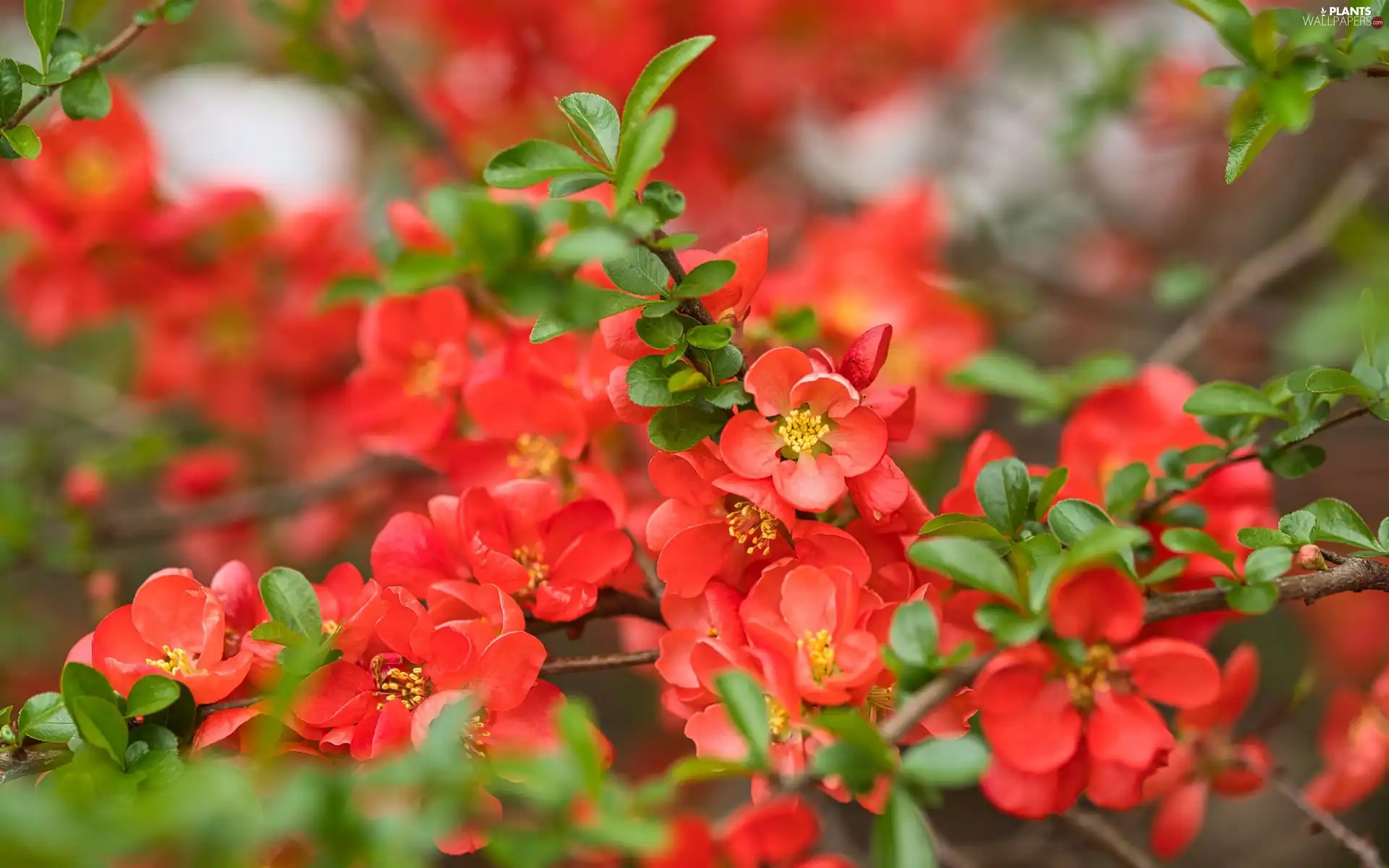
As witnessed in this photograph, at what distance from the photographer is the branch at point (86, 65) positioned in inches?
25.5

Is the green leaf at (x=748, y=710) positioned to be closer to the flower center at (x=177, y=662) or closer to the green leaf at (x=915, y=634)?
the green leaf at (x=915, y=634)

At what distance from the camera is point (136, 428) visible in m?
1.51

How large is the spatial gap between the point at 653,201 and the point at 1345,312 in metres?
0.90

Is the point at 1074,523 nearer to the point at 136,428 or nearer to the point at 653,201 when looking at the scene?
the point at 653,201

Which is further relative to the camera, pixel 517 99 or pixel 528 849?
pixel 517 99

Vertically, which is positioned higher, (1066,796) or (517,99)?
(517,99)

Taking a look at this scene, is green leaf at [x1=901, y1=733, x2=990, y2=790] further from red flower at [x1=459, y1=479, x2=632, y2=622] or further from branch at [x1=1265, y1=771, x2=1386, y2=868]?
branch at [x1=1265, y1=771, x2=1386, y2=868]

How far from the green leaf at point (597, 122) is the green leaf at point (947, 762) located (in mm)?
327

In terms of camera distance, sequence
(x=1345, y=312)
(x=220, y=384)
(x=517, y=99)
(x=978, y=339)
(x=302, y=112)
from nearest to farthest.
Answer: (x=1345, y=312) < (x=978, y=339) < (x=220, y=384) < (x=517, y=99) < (x=302, y=112)

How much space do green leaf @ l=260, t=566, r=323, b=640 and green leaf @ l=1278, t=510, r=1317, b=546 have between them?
1.81ft

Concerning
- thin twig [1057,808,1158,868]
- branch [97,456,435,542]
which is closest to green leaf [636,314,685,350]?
thin twig [1057,808,1158,868]

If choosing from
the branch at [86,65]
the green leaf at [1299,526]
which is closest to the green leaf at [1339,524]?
the green leaf at [1299,526]

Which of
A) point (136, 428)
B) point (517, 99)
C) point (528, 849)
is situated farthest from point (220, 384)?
point (528, 849)

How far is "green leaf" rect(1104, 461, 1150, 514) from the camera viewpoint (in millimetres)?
654
